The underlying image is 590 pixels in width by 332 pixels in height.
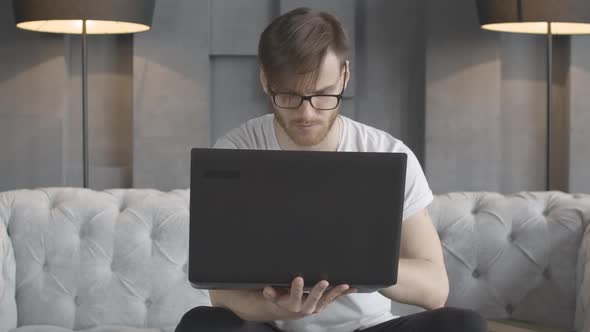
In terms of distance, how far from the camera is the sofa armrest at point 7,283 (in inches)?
96.7

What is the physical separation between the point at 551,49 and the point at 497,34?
0.82 feet

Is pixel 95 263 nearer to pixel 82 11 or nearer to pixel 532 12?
pixel 82 11

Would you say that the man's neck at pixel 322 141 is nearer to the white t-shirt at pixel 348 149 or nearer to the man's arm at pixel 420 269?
the white t-shirt at pixel 348 149

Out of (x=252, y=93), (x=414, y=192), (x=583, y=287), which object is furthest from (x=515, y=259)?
(x=252, y=93)

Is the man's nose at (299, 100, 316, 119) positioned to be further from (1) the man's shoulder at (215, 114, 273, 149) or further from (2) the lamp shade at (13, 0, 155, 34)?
(2) the lamp shade at (13, 0, 155, 34)

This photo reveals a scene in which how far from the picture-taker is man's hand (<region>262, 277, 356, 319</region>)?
5.20ft

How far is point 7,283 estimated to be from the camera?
8.20 ft

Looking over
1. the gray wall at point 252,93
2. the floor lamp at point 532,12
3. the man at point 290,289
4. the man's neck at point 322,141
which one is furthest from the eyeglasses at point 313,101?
the gray wall at point 252,93

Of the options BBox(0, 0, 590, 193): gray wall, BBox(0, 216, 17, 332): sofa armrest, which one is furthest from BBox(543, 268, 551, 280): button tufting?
BBox(0, 216, 17, 332): sofa armrest

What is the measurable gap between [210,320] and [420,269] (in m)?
0.45

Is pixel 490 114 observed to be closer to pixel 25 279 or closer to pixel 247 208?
pixel 25 279

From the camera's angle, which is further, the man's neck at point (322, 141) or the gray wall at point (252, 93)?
the gray wall at point (252, 93)

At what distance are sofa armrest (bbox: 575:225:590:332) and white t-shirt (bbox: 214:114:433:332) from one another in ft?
2.21

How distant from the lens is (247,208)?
1.58 metres
